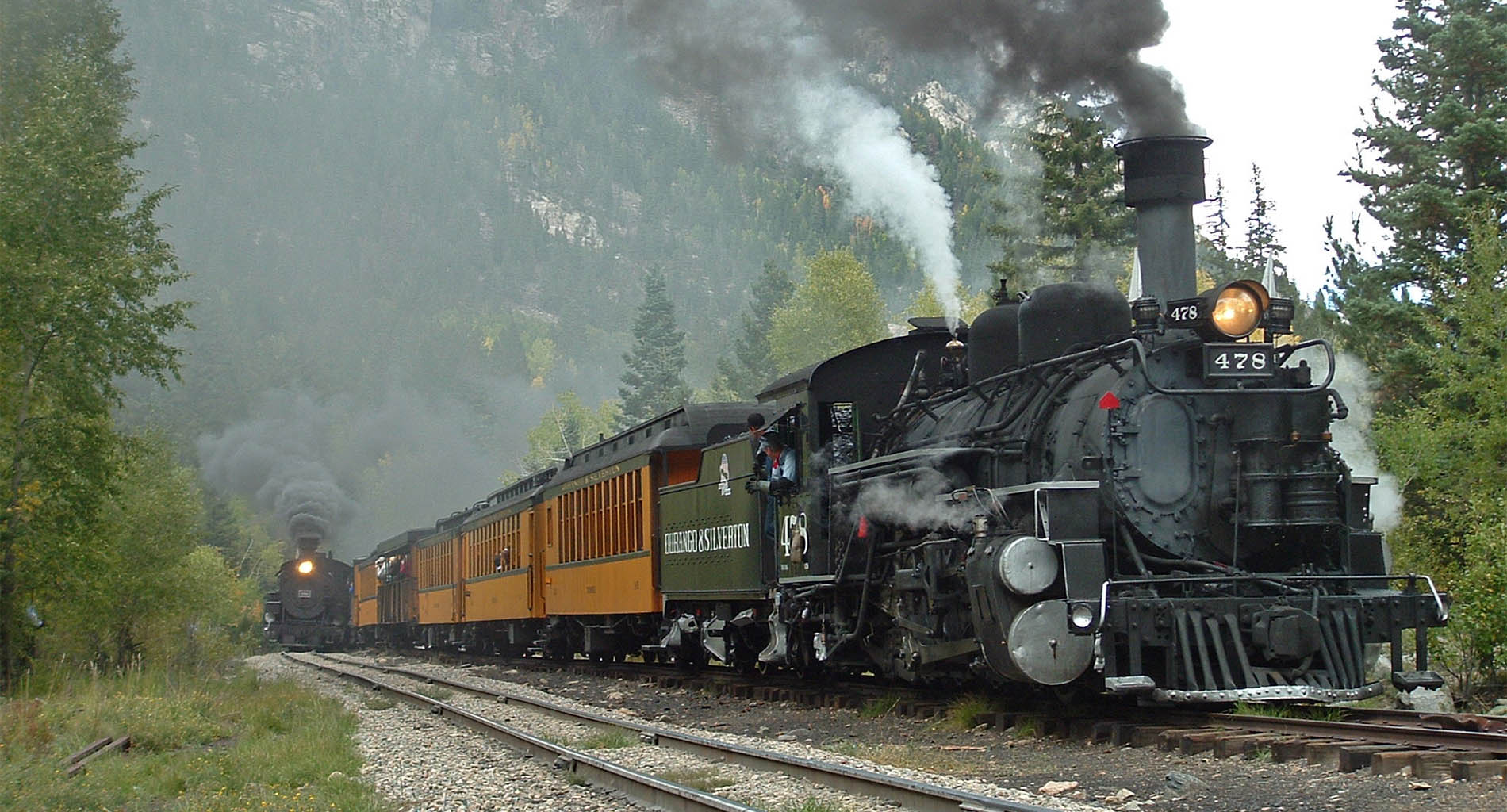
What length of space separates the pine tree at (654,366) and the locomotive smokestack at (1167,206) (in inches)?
2101

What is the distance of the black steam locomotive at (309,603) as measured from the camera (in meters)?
47.0

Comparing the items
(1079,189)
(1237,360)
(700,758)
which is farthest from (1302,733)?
(1079,189)

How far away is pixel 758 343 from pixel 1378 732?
5672 centimetres

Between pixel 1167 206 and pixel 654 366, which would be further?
pixel 654 366

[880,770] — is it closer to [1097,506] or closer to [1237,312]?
[1097,506]

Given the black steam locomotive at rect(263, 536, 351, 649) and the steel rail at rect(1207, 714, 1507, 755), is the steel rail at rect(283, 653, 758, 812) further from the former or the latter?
the black steam locomotive at rect(263, 536, 351, 649)

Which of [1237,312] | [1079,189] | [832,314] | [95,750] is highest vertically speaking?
[832,314]

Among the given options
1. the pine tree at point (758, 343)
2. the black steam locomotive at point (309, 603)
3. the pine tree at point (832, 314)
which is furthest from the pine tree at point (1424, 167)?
the pine tree at point (758, 343)

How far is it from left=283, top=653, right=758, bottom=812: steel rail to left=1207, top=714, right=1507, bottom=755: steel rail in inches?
151

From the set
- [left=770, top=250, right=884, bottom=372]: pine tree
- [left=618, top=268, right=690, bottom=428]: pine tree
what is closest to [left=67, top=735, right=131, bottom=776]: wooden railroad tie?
[left=770, top=250, right=884, bottom=372]: pine tree

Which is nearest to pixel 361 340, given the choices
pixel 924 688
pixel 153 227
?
pixel 153 227

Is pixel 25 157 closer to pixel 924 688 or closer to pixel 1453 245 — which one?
pixel 924 688

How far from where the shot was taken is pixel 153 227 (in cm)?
1961

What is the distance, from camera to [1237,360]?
10.1 m
